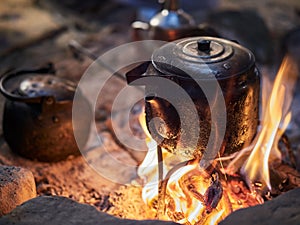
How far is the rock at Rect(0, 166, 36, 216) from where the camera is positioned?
75.7 inches

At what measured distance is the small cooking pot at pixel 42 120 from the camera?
2.63 meters

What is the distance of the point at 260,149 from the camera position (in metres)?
2.46

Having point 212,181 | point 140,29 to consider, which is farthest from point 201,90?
point 140,29

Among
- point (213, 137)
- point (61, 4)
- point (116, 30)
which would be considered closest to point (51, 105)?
point (213, 137)

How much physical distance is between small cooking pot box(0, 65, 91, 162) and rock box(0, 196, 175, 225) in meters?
0.86

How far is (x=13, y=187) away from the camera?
1.98 m

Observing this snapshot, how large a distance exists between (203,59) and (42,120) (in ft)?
3.79

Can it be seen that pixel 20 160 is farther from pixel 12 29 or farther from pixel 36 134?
pixel 12 29

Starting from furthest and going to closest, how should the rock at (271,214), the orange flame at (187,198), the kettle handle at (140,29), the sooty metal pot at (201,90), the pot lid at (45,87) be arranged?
1. the kettle handle at (140,29)
2. the pot lid at (45,87)
3. the orange flame at (187,198)
4. the sooty metal pot at (201,90)
5. the rock at (271,214)

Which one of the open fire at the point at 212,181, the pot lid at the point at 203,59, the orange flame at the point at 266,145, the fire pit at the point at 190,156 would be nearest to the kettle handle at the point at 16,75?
the fire pit at the point at 190,156

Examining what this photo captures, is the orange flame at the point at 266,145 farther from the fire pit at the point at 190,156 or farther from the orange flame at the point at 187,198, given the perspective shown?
the orange flame at the point at 187,198

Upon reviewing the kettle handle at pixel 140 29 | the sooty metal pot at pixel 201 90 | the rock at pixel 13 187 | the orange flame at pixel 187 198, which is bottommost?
the orange flame at pixel 187 198

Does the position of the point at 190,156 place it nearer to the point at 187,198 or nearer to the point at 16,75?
the point at 187,198

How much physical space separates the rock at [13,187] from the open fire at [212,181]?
623 millimetres
